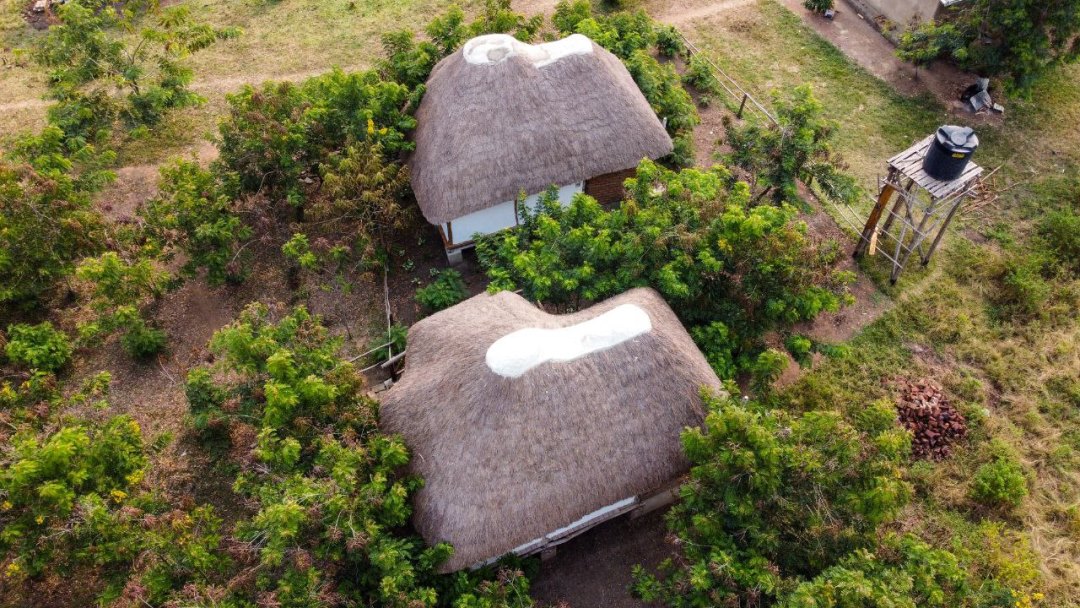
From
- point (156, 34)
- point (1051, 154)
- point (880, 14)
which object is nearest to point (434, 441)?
point (156, 34)

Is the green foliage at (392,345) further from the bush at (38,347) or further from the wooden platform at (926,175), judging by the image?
the wooden platform at (926,175)

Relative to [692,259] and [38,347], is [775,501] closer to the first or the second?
[692,259]

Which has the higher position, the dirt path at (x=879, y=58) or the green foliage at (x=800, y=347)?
the dirt path at (x=879, y=58)

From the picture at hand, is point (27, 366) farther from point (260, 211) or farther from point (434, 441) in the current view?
point (434, 441)

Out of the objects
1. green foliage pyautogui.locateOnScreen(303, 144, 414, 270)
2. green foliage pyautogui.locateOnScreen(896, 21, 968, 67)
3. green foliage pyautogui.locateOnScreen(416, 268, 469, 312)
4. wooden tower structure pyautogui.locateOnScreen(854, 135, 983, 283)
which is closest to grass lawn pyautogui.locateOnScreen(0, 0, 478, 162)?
green foliage pyautogui.locateOnScreen(303, 144, 414, 270)

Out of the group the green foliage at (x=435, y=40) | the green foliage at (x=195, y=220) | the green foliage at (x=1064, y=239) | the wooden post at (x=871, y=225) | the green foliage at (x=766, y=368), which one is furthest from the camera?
the green foliage at (x=435, y=40)

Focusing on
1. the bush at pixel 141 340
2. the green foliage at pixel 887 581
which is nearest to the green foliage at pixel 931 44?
the green foliage at pixel 887 581
